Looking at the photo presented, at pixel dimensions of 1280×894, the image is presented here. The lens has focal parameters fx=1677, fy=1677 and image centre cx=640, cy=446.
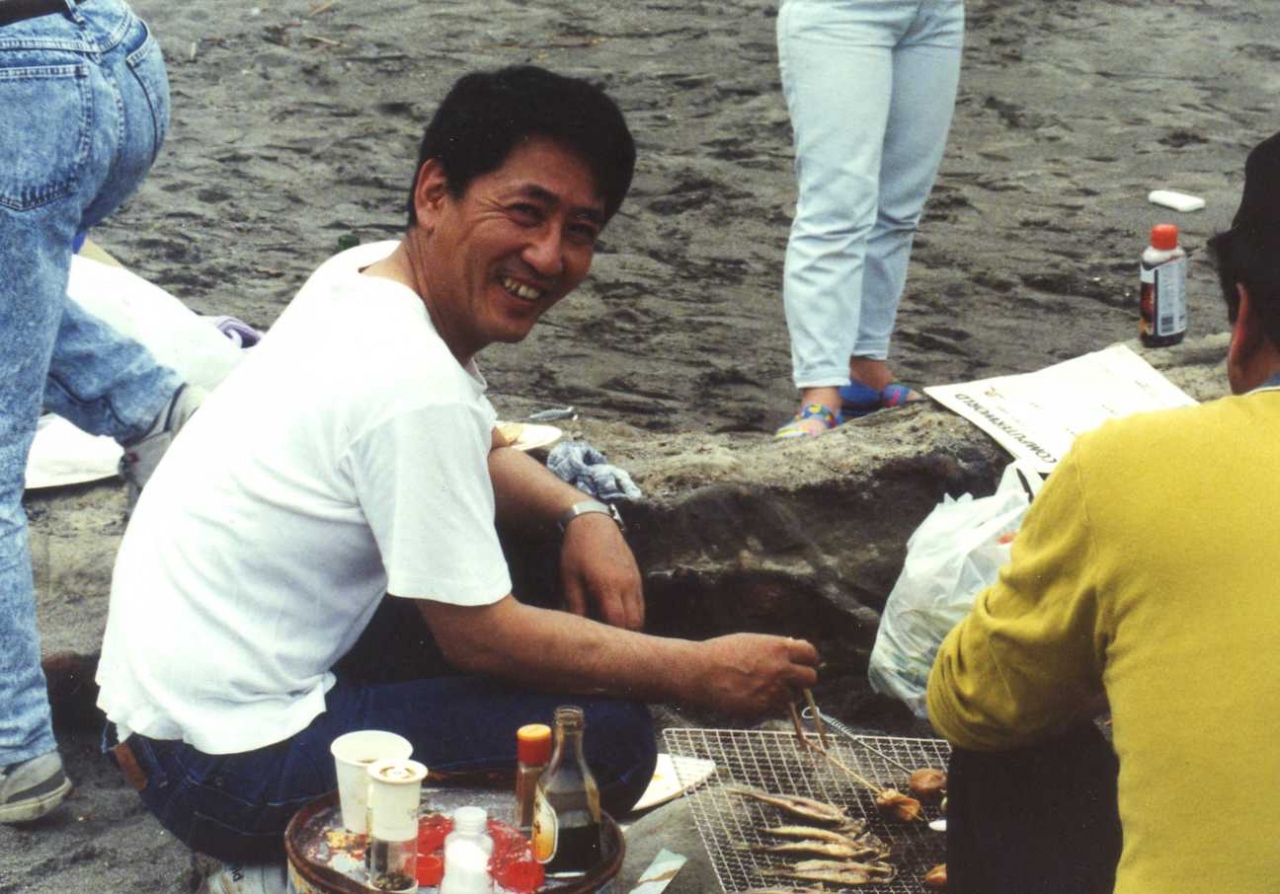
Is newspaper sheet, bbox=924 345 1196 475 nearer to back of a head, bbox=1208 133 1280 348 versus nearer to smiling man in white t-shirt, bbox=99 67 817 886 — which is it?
smiling man in white t-shirt, bbox=99 67 817 886

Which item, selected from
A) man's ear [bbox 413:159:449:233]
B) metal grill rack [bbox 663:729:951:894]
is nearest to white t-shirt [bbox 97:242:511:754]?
man's ear [bbox 413:159:449:233]

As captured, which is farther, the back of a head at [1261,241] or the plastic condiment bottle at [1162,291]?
the plastic condiment bottle at [1162,291]

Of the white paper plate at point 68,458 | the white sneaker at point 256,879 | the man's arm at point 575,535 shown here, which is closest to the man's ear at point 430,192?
the man's arm at point 575,535

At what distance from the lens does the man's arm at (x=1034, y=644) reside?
182 centimetres

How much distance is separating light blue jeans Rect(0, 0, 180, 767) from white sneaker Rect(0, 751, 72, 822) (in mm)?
19

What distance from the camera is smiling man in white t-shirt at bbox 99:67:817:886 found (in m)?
2.33

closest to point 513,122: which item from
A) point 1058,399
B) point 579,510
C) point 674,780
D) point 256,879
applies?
point 579,510

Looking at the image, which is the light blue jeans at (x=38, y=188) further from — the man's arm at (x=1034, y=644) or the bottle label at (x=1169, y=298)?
the bottle label at (x=1169, y=298)

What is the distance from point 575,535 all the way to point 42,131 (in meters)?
1.17

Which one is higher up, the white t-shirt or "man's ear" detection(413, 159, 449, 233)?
"man's ear" detection(413, 159, 449, 233)

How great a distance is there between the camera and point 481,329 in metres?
2.54

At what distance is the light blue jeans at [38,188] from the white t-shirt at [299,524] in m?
0.56

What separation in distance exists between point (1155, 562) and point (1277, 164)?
17.9 inches

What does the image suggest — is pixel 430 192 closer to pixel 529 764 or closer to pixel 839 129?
pixel 529 764
